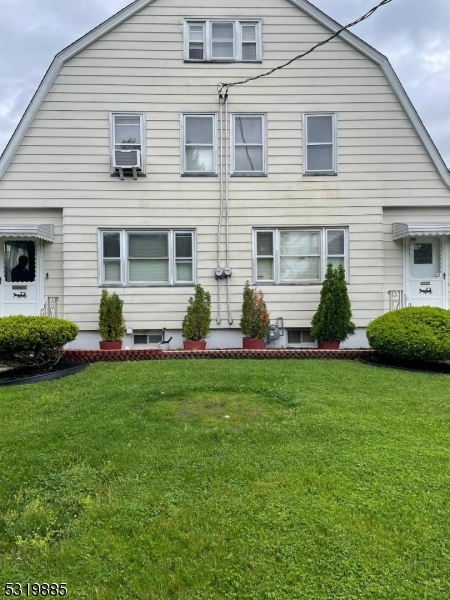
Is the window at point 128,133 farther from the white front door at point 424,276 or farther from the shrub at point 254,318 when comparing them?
the white front door at point 424,276

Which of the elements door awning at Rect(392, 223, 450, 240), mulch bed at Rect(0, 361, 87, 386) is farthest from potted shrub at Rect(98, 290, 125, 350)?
door awning at Rect(392, 223, 450, 240)

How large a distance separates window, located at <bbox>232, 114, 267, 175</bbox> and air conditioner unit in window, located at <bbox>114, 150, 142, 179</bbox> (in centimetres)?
211

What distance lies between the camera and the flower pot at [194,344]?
366 inches

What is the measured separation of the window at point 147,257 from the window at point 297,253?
62.3 inches

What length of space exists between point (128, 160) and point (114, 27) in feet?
9.67

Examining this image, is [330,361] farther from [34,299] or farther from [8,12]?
[8,12]

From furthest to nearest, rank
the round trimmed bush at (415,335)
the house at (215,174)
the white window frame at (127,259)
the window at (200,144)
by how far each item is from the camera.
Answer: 1. the window at (200,144)
2. the white window frame at (127,259)
3. the house at (215,174)
4. the round trimmed bush at (415,335)

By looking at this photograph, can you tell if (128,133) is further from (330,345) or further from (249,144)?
(330,345)

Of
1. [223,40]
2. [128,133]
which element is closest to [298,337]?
[128,133]

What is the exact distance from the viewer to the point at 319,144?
390 inches

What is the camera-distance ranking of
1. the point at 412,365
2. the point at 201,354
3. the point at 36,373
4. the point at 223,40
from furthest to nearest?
1. the point at 223,40
2. the point at 201,354
3. the point at 412,365
4. the point at 36,373

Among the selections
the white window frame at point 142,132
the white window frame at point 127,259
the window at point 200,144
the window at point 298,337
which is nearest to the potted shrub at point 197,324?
the white window frame at point 127,259

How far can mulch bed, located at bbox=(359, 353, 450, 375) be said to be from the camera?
7586 millimetres

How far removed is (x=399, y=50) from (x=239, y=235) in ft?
29.2
